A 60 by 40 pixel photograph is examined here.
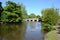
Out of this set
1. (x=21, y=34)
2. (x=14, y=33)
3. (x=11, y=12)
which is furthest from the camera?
(x=11, y=12)

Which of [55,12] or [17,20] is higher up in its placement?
[55,12]

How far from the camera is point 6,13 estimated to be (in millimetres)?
76875

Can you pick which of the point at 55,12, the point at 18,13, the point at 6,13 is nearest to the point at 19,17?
the point at 18,13

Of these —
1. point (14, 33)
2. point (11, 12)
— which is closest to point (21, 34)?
point (14, 33)

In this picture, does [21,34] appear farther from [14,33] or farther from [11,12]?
[11,12]

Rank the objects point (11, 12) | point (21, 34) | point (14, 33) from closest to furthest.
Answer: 1. point (21, 34)
2. point (14, 33)
3. point (11, 12)

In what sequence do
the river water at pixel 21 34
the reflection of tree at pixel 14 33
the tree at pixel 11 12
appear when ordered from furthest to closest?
the tree at pixel 11 12 < the reflection of tree at pixel 14 33 < the river water at pixel 21 34

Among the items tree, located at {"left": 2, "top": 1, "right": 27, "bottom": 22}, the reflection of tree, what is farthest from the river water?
tree, located at {"left": 2, "top": 1, "right": 27, "bottom": 22}

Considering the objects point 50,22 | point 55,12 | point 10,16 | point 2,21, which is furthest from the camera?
point 10,16

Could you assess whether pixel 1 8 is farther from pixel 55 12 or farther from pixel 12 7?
pixel 55 12

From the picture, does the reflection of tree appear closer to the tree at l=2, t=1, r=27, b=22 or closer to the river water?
the river water

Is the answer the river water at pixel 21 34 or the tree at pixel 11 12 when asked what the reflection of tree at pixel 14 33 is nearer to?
the river water at pixel 21 34

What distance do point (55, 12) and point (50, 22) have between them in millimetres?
4673

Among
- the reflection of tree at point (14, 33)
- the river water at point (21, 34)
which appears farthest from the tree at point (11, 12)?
the river water at point (21, 34)
